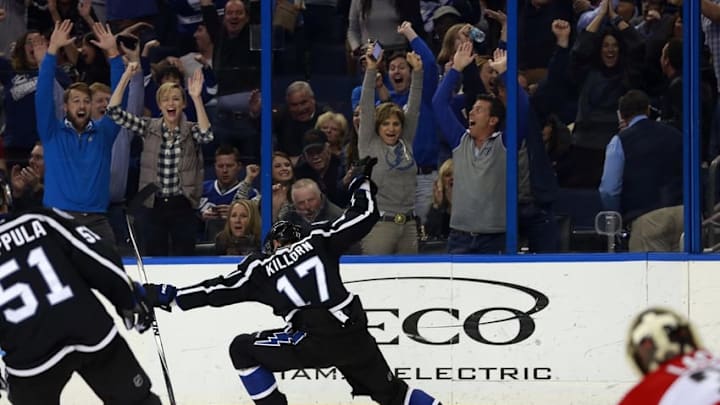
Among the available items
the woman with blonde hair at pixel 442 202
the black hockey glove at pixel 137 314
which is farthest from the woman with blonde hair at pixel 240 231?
the black hockey glove at pixel 137 314

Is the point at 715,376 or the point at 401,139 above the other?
the point at 401,139

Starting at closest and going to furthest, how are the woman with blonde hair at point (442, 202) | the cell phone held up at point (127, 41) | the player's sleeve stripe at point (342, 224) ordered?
the player's sleeve stripe at point (342, 224) → the woman with blonde hair at point (442, 202) → the cell phone held up at point (127, 41)

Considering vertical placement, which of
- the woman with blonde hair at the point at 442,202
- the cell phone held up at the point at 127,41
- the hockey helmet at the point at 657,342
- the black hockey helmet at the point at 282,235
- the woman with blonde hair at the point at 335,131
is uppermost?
the cell phone held up at the point at 127,41

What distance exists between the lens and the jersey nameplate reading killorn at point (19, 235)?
6.50m

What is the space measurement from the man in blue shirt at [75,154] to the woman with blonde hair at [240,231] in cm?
64

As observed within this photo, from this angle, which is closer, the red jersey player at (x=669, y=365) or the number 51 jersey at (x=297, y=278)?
the red jersey player at (x=669, y=365)

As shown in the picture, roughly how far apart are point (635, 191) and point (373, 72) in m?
1.58

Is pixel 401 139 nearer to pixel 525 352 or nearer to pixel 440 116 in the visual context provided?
pixel 440 116

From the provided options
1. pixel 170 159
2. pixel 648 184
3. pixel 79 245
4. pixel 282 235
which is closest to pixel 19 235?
pixel 79 245

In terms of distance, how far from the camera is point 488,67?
8828 millimetres

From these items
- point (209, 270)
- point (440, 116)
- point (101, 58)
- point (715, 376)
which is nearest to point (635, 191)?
point (440, 116)

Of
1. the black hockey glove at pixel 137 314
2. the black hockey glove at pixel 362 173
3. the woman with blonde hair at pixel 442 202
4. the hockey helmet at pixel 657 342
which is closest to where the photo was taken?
the hockey helmet at pixel 657 342

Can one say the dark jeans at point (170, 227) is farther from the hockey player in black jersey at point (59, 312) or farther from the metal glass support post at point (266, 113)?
the hockey player in black jersey at point (59, 312)

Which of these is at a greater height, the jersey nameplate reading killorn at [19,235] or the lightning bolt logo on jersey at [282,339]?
the jersey nameplate reading killorn at [19,235]
